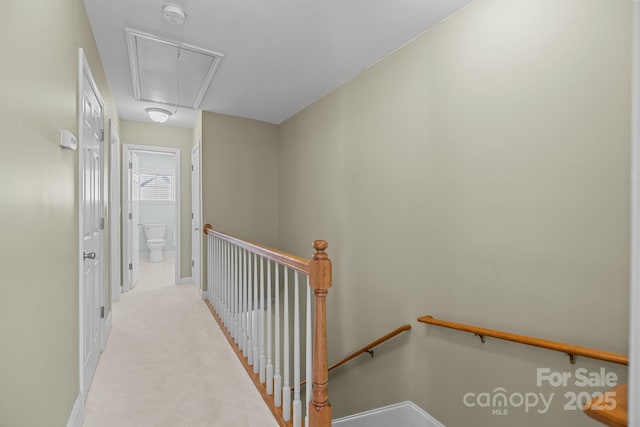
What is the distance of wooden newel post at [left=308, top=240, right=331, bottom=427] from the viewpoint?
1324mm

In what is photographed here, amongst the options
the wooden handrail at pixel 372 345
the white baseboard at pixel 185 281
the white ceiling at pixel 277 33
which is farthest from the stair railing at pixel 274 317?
the white ceiling at pixel 277 33

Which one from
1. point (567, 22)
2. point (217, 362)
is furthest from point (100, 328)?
point (567, 22)

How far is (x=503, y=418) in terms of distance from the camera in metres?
1.69

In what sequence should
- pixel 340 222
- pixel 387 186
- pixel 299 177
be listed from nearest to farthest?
pixel 387 186
pixel 340 222
pixel 299 177

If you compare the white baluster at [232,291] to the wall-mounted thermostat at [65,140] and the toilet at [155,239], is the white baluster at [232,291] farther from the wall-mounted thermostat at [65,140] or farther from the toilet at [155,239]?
the toilet at [155,239]

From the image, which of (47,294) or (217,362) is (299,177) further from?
(47,294)

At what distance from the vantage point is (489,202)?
1790 millimetres

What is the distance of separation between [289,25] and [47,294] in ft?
6.91

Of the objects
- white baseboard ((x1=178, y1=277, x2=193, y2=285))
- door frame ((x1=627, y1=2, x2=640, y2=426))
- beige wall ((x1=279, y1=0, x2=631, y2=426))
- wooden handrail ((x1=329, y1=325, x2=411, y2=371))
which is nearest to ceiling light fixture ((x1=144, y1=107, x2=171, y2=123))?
beige wall ((x1=279, y1=0, x2=631, y2=426))

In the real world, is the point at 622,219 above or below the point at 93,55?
below

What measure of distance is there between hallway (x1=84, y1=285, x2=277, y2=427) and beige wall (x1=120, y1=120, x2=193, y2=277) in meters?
1.50

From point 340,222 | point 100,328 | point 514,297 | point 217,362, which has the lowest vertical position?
point 217,362

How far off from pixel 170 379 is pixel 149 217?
5934 mm

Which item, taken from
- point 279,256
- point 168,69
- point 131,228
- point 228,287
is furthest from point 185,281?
point 279,256
